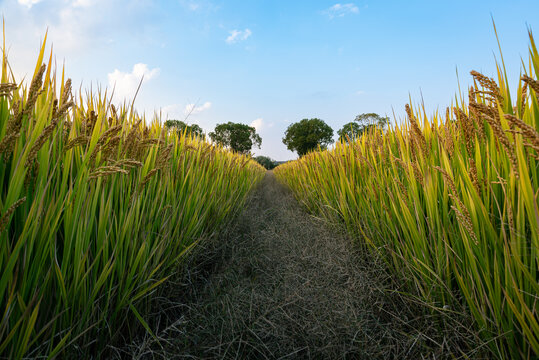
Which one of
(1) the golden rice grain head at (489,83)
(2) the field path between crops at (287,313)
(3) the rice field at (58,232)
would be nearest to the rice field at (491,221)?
(1) the golden rice grain head at (489,83)

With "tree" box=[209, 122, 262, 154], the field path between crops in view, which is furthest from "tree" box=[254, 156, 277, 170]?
the field path between crops

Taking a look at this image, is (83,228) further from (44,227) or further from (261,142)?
(261,142)

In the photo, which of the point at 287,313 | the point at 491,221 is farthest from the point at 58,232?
the point at 491,221

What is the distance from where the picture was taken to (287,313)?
4.02ft

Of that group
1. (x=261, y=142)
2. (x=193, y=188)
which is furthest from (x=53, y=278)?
(x=261, y=142)

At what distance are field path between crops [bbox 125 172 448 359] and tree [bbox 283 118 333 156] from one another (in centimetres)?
2714

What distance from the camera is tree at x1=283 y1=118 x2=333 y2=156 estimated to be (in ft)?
93.9

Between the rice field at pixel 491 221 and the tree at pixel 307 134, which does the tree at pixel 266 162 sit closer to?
the tree at pixel 307 134

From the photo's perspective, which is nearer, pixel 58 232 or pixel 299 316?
pixel 58 232

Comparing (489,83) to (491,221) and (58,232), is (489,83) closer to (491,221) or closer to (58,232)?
(491,221)

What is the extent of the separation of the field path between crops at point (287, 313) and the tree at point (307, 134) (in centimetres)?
2714

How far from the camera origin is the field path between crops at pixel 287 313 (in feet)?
3.31

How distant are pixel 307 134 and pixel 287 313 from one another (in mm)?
29566

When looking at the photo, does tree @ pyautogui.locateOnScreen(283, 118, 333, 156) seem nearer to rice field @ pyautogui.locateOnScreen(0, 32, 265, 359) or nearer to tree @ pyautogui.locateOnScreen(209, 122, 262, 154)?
tree @ pyautogui.locateOnScreen(209, 122, 262, 154)
